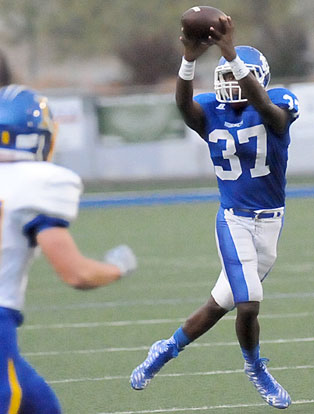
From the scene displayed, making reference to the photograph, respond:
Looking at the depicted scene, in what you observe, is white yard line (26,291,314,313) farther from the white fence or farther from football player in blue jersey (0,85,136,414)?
the white fence

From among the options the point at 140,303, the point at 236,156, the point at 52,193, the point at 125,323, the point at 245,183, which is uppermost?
the point at 52,193

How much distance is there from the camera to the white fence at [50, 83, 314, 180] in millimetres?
18297

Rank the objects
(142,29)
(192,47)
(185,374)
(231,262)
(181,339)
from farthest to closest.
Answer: (142,29), (185,374), (181,339), (231,262), (192,47)

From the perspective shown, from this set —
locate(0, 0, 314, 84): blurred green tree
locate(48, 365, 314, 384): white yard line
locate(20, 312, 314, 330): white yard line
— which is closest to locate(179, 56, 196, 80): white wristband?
locate(48, 365, 314, 384): white yard line

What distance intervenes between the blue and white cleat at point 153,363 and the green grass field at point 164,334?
0.32ft

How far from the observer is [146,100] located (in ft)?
61.1

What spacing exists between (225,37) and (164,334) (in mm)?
2612

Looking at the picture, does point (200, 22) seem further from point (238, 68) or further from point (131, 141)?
point (131, 141)

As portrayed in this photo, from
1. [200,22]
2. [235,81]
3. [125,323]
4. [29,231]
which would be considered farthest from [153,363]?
[29,231]

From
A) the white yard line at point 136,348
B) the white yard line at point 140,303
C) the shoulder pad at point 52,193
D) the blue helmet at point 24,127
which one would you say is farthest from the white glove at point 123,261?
the white yard line at point 140,303

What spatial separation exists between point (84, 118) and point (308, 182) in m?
3.82

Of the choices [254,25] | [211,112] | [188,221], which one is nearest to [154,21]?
[254,25]

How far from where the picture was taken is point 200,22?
489 cm

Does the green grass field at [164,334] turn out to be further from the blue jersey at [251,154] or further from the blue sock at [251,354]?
the blue jersey at [251,154]
